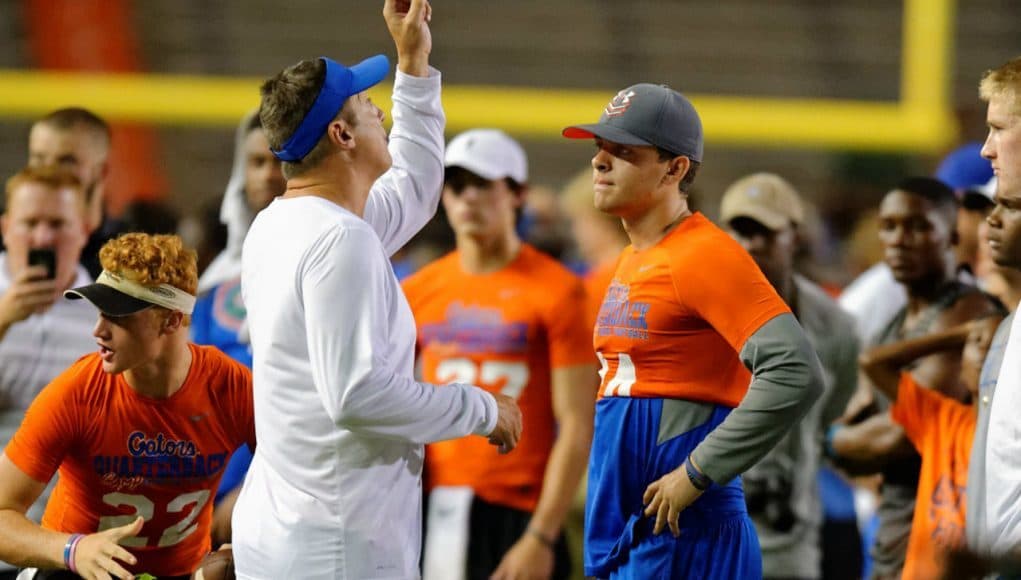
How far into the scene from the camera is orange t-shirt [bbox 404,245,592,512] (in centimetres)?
493

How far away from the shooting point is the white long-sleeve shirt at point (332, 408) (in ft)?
9.54

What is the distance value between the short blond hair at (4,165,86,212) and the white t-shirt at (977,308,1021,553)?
9.29ft

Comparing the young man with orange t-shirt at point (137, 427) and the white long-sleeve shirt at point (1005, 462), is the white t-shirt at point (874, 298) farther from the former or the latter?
the young man with orange t-shirt at point (137, 427)

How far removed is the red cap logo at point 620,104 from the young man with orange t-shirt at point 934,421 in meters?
1.13

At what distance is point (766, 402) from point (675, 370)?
26 centimetres

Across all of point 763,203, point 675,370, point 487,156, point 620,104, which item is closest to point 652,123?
point 620,104

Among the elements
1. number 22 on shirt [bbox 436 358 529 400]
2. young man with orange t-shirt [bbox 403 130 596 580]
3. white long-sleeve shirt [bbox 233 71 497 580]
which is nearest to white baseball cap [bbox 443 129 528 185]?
young man with orange t-shirt [bbox 403 130 596 580]

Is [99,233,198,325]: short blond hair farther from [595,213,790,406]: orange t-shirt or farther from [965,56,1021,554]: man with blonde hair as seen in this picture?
[965,56,1021,554]: man with blonde hair

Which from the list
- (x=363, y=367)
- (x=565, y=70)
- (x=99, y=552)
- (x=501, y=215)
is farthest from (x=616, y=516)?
(x=565, y=70)

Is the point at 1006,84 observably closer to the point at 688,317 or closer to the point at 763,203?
the point at 688,317

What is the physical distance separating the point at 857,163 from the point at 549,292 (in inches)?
360

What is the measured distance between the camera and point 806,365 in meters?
3.10

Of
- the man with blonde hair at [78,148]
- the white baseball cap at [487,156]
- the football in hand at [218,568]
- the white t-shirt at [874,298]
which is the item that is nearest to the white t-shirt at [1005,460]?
the football in hand at [218,568]

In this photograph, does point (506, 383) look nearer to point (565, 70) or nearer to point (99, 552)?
point (99, 552)
